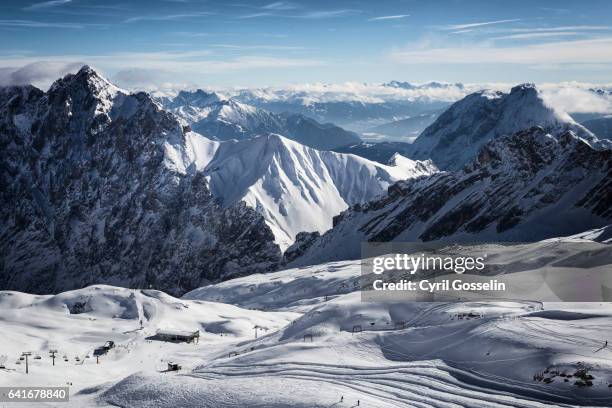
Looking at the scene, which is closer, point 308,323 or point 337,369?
point 337,369

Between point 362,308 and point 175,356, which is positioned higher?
point 362,308

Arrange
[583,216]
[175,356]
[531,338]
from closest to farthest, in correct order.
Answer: [531,338] → [175,356] → [583,216]

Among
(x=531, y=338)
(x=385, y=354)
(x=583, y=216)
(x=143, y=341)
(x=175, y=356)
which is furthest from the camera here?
(x=583, y=216)

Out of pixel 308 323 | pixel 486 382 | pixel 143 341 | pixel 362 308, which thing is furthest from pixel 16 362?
pixel 486 382

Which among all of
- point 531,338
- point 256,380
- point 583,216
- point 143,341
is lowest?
point 143,341

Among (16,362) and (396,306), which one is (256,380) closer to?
(396,306)

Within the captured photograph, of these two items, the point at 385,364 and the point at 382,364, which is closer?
the point at 385,364

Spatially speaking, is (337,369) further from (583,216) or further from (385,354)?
(583,216)

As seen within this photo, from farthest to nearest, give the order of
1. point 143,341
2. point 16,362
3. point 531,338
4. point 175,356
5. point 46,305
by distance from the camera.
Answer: point 46,305, point 143,341, point 175,356, point 16,362, point 531,338

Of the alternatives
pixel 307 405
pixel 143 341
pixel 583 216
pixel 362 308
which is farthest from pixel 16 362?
pixel 583 216

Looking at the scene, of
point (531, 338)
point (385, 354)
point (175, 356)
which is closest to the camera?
point (531, 338)
